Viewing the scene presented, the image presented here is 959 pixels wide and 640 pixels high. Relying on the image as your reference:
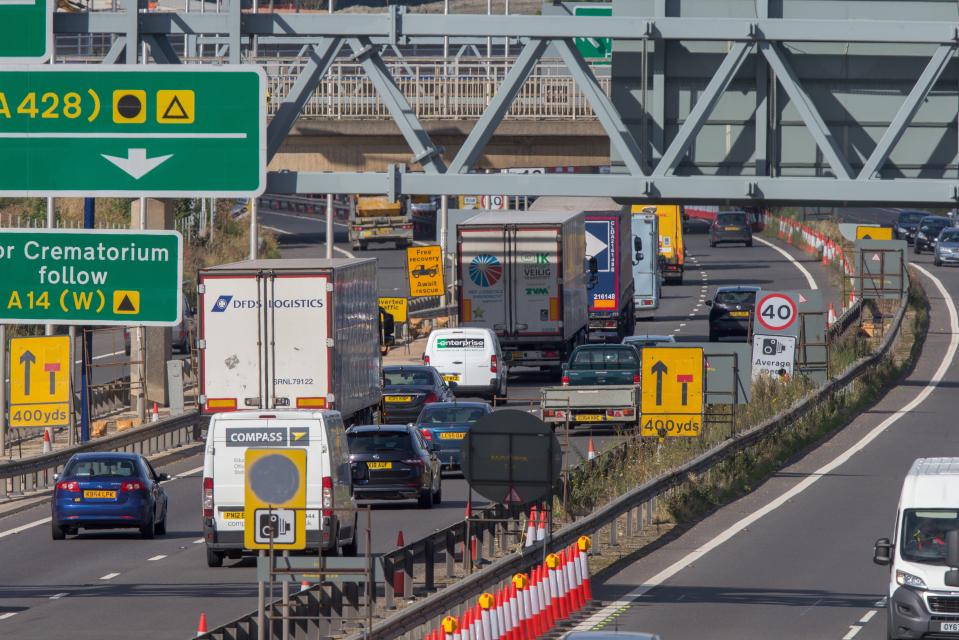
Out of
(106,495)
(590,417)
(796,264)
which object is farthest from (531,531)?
(796,264)

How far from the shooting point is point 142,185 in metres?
15.8

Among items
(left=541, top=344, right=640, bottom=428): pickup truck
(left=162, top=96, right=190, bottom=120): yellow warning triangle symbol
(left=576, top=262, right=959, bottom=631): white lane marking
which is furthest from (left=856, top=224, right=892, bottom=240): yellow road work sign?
(left=162, top=96, right=190, bottom=120): yellow warning triangle symbol

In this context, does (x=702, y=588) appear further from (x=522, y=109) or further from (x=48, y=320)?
(x=522, y=109)

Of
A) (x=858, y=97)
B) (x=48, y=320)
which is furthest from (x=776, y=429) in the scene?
(x=48, y=320)

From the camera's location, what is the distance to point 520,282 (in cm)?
4919

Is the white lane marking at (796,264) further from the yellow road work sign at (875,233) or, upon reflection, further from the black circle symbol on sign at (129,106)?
the black circle symbol on sign at (129,106)

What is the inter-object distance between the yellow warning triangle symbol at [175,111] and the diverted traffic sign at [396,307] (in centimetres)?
4179

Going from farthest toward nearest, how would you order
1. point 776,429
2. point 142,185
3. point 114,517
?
point 776,429 → point 114,517 → point 142,185

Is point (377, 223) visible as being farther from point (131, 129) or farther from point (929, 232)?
point (131, 129)

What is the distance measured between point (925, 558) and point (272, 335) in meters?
16.1

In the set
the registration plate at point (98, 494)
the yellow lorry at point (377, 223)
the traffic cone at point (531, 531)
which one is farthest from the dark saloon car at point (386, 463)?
the yellow lorry at point (377, 223)

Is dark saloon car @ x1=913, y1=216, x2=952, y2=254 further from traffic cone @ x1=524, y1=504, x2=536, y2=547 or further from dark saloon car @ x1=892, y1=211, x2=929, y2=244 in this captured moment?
traffic cone @ x1=524, y1=504, x2=536, y2=547

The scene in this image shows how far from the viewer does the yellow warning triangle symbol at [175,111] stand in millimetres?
15797

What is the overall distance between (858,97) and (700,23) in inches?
70.4
